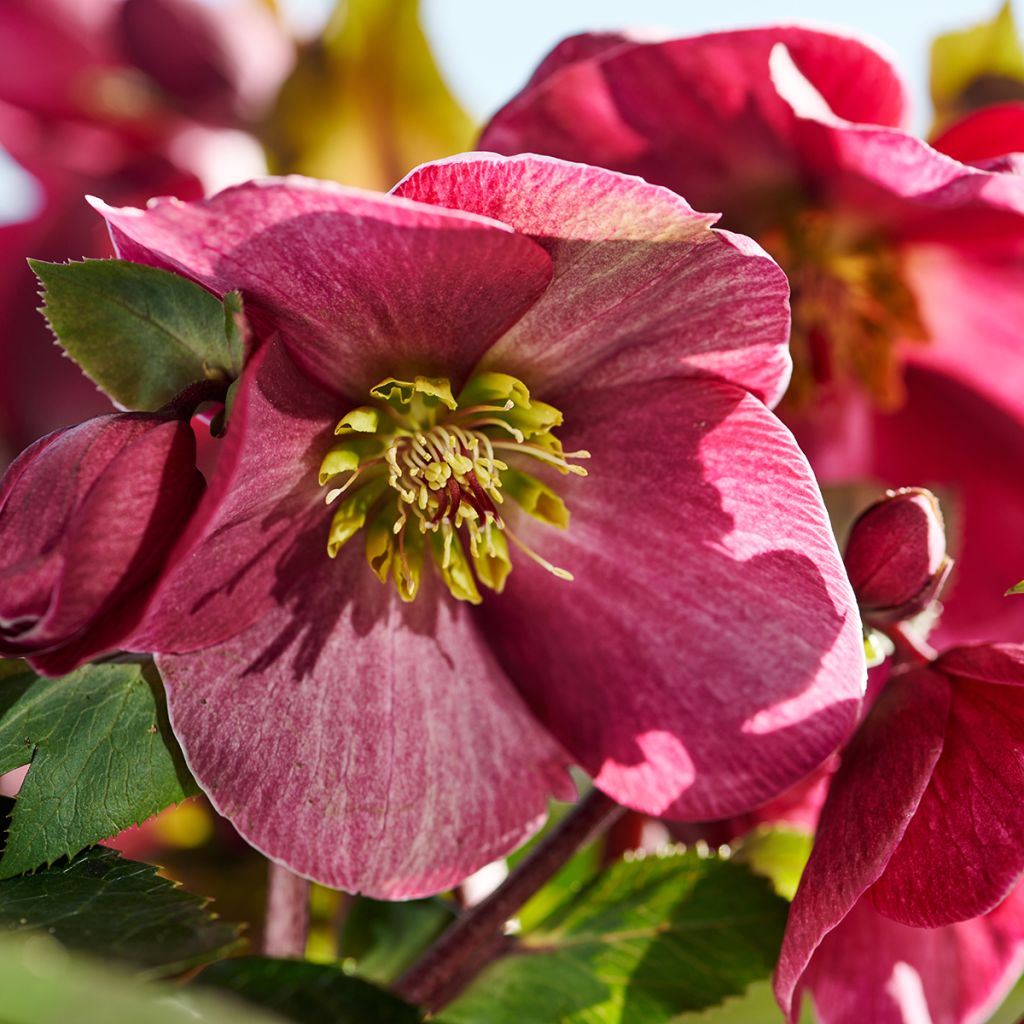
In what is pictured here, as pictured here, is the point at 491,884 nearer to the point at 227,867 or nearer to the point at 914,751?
the point at 227,867

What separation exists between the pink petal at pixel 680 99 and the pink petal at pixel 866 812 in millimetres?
302

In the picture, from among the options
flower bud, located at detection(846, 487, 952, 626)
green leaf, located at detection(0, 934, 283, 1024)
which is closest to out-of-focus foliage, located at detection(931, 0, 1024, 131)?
flower bud, located at detection(846, 487, 952, 626)

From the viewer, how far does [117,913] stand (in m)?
0.45

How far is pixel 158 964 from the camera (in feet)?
1.35

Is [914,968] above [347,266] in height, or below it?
below

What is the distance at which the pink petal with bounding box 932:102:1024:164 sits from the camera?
25.6 inches

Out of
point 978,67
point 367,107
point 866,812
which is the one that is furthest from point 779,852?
point 367,107

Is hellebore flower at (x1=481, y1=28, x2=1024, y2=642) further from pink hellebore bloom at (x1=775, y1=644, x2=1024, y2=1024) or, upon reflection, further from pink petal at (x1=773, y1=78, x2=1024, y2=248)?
pink hellebore bloom at (x1=775, y1=644, x2=1024, y2=1024)

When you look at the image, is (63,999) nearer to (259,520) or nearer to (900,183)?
(259,520)

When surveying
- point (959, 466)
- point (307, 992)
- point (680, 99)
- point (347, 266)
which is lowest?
point (959, 466)

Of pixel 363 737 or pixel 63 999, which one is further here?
pixel 363 737

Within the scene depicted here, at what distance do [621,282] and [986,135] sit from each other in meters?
0.27

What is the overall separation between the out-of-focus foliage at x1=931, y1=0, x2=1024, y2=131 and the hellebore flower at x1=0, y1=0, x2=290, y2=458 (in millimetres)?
547

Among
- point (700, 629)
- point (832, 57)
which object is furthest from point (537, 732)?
point (832, 57)
